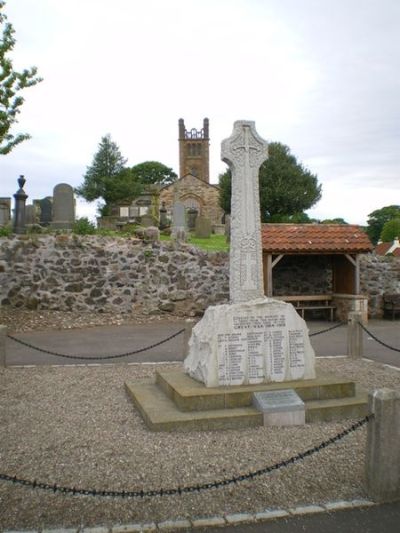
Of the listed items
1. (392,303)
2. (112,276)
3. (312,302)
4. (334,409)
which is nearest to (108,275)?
(112,276)

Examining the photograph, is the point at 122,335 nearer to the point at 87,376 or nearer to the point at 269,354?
the point at 87,376

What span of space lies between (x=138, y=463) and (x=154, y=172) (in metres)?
71.4

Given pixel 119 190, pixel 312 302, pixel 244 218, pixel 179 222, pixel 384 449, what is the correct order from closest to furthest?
pixel 384 449
pixel 244 218
pixel 312 302
pixel 179 222
pixel 119 190

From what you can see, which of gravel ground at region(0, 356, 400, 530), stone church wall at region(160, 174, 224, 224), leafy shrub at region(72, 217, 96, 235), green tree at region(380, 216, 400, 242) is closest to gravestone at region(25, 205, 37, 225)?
leafy shrub at region(72, 217, 96, 235)

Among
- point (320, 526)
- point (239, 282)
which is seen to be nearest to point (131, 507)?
point (320, 526)

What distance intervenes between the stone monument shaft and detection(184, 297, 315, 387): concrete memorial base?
1.01 ft

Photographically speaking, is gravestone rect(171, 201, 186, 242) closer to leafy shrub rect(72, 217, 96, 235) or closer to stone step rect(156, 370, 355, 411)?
leafy shrub rect(72, 217, 96, 235)

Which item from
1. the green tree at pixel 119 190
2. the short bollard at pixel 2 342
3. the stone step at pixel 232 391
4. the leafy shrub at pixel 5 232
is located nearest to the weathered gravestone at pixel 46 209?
the leafy shrub at pixel 5 232

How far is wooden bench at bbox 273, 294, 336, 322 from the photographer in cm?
1540

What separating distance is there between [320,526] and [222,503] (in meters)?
0.74

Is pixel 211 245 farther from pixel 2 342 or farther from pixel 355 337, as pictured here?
pixel 2 342

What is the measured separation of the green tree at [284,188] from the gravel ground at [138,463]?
99.1 ft

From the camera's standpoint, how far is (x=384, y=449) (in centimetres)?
415

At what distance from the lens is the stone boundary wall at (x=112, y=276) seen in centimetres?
1489
